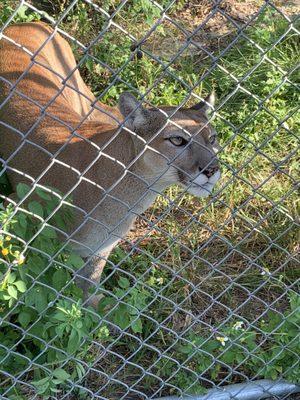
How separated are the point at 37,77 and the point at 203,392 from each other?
181cm

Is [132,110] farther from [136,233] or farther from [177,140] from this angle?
[136,233]

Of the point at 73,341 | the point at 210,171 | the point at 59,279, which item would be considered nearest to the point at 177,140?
the point at 210,171

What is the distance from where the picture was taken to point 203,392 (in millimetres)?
2852

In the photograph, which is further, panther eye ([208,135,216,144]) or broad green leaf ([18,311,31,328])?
panther eye ([208,135,216,144])

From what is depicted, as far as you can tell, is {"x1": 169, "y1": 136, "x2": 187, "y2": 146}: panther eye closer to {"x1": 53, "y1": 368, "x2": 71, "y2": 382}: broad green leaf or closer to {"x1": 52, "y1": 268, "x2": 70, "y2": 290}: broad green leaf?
{"x1": 52, "y1": 268, "x2": 70, "y2": 290}: broad green leaf

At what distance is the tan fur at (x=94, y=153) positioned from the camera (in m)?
2.89

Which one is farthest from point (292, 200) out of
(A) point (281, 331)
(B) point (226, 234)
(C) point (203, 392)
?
(C) point (203, 392)

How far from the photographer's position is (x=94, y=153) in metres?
3.18

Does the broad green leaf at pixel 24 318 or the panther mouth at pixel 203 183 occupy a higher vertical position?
the panther mouth at pixel 203 183

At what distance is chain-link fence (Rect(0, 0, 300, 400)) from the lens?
7.99 feet

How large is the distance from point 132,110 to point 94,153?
1.28 feet

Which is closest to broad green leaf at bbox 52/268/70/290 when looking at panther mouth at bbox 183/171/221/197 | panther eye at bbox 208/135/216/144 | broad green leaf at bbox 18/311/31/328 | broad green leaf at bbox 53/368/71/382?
broad green leaf at bbox 18/311/31/328

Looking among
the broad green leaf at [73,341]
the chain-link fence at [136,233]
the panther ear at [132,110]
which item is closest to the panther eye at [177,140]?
the chain-link fence at [136,233]

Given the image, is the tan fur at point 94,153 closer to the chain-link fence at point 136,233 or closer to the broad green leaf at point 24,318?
the chain-link fence at point 136,233
